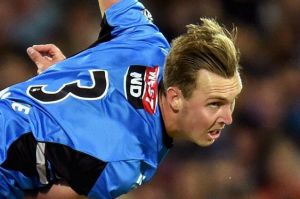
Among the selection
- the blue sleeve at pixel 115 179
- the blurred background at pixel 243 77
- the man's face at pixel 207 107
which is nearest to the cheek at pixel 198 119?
the man's face at pixel 207 107

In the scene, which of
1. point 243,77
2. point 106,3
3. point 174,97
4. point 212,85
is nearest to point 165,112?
point 174,97

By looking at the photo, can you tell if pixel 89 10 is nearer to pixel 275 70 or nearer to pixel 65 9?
pixel 65 9

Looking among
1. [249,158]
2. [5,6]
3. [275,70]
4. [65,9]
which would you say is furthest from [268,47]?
[5,6]

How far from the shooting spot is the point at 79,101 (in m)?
2.51

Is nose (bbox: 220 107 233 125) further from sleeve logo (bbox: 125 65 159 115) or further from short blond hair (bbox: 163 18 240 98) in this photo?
sleeve logo (bbox: 125 65 159 115)

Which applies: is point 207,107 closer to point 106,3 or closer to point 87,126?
point 87,126

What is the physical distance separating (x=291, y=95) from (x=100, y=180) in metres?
2.60

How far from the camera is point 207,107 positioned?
2.58 metres

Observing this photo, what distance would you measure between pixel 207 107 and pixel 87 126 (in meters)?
0.40

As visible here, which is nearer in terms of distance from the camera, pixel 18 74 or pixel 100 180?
pixel 100 180

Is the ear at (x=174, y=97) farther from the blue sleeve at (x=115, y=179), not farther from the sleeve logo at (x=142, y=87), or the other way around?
the blue sleeve at (x=115, y=179)

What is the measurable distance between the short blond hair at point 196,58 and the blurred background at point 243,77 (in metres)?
1.82

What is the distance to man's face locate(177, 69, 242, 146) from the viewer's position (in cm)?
254

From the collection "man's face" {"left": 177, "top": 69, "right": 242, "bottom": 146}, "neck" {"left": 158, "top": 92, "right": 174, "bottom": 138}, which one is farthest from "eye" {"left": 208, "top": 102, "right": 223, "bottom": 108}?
"neck" {"left": 158, "top": 92, "right": 174, "bottom": 138}
